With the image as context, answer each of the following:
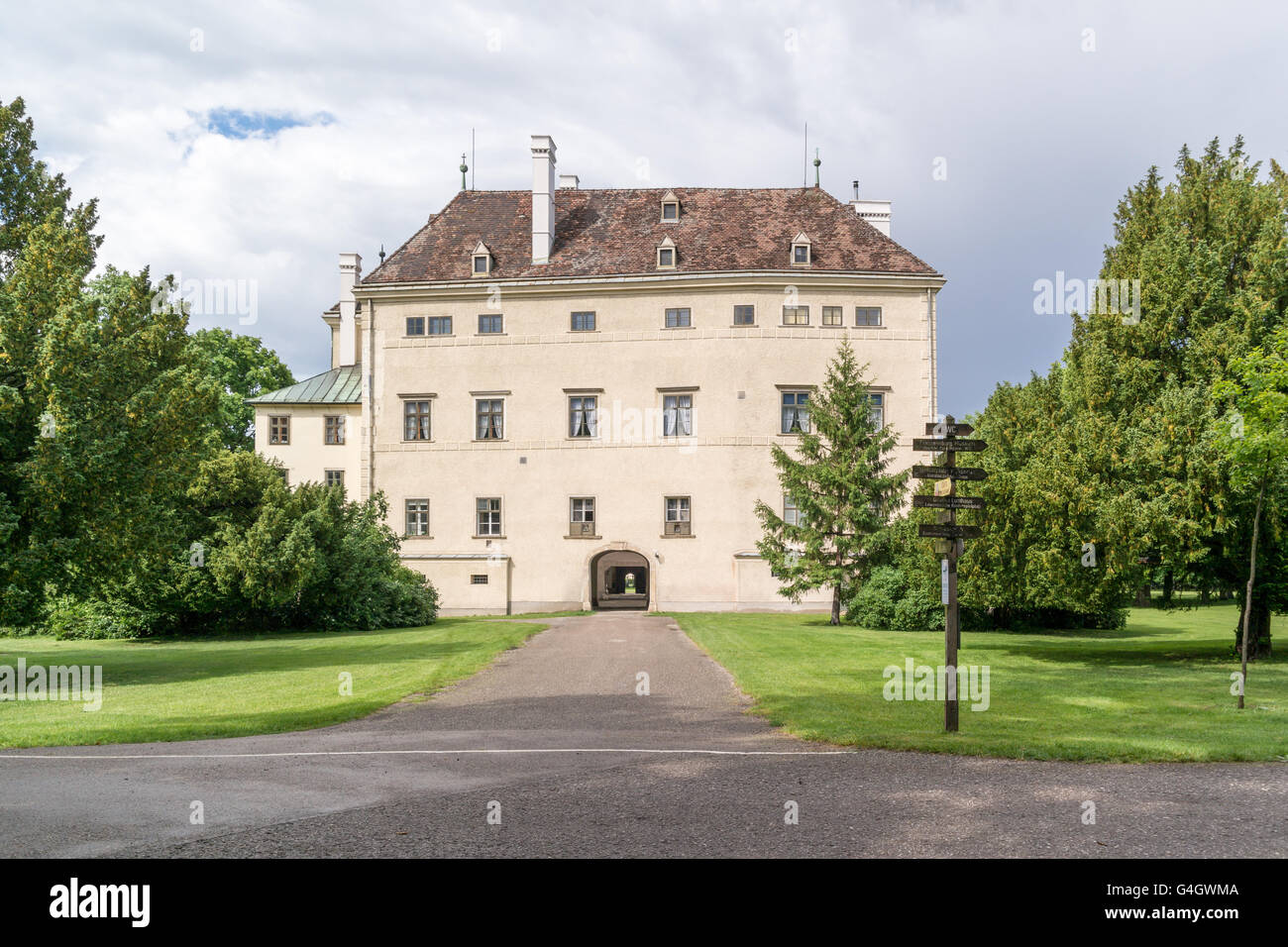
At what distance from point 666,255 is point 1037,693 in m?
30.3

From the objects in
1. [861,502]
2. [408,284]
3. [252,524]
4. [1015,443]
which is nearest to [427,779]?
[1015,443]

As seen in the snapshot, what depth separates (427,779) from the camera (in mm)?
9797

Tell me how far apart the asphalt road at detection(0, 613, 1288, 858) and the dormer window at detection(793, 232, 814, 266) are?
32478 mm

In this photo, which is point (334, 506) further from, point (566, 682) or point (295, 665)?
point (566, 682)

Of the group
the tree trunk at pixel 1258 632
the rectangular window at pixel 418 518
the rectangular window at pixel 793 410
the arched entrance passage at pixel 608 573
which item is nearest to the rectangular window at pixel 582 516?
the arched entrance passage at pixel 608 573

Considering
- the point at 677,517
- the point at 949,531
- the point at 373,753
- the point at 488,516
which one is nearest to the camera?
the point at 373,753

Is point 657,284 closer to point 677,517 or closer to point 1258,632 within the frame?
point 677,517

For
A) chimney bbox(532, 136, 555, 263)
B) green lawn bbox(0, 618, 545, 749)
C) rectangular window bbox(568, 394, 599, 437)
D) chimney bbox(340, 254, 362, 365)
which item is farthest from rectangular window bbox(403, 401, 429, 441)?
green lawn bbox(0, 618, 545, 749)

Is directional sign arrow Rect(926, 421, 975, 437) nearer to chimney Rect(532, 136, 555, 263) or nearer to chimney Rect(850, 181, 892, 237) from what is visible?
chimney Rect(532, 136, 555, 263)

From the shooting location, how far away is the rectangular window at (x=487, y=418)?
44219mm

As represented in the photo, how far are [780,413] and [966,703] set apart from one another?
90.6 ft

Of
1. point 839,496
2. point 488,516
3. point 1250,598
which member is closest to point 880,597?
point 839,496

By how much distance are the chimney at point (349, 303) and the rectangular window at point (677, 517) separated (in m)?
21.9

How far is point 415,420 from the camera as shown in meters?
44.8
